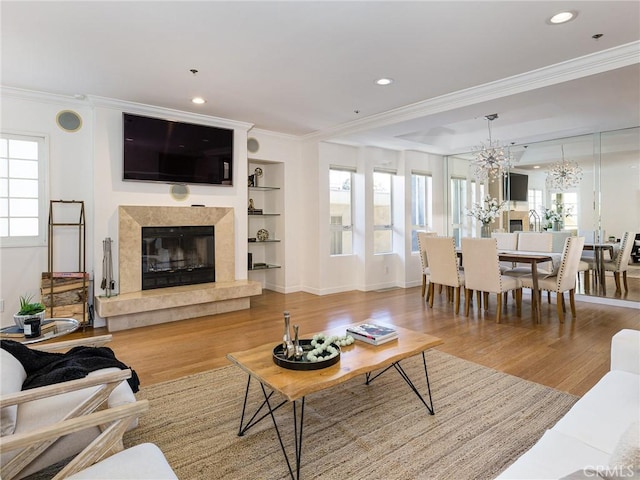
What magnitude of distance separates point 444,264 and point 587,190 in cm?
266

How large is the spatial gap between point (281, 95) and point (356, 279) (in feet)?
11.7

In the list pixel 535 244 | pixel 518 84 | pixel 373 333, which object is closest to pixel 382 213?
pixel 535 244

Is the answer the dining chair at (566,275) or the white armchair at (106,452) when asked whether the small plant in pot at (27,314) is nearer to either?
the white armchair at (106,452)

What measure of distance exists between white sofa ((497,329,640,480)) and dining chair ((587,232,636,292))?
435cm

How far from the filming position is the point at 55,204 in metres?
4.30

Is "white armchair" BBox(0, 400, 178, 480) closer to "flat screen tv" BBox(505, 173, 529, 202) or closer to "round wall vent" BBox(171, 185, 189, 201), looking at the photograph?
"round wall vent" BBox(171, 185, 189, 201)

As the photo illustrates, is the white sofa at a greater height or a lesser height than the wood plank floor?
greater

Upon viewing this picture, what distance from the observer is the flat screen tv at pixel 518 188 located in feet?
20.7

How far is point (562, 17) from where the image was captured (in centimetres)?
261

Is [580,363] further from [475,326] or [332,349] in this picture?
[332,349]

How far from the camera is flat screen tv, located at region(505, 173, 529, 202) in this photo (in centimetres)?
630

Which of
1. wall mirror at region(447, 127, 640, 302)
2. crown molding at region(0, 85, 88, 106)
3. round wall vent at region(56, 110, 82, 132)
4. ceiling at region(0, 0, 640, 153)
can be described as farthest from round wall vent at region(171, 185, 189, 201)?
wall mirror at region(447, 127, 640, 302)

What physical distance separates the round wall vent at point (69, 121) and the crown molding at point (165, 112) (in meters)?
0.29

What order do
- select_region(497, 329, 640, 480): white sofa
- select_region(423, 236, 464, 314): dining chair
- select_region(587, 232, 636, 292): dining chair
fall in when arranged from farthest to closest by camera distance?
select_region(587, 232, 636, 292): dining chair < select_region(423, 236, 464, 314): dining chair < select_region(497, 329, 640, 480): white sofa
